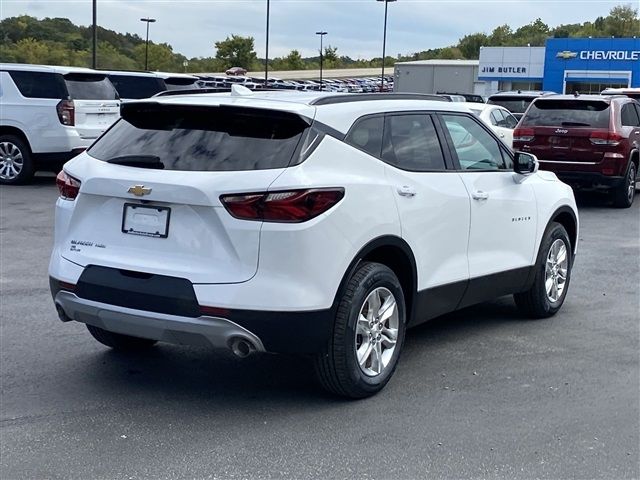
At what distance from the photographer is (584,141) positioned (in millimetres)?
14344

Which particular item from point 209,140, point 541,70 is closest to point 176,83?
point 209,140

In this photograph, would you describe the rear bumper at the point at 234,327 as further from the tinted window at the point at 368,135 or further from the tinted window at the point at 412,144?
the tinted window at the point at 412,144

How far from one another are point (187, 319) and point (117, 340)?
1.48 m

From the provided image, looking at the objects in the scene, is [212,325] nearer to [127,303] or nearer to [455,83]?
[127,303]

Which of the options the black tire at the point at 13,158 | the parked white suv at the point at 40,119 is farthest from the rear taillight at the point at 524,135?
the black tire at the point at 13,158

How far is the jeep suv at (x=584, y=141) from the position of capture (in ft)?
47.0

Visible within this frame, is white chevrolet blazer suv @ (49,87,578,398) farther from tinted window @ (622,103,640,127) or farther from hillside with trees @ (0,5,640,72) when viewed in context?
hillside with trees @ (0,5,640,72)

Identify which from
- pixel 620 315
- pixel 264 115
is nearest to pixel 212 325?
pixel 264 115

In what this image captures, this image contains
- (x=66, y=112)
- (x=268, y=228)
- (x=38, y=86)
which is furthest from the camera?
(x=38, y=86)

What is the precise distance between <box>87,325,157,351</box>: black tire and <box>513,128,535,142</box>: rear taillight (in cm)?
1003

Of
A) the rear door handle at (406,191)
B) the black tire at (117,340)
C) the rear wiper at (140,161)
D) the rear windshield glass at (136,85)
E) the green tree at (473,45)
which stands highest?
the green tree at (473,45)

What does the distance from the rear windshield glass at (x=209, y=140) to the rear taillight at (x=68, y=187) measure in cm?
21

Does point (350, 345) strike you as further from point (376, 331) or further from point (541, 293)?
point (541, 293)

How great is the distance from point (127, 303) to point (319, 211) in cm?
115
